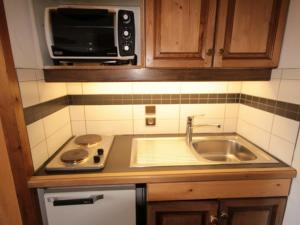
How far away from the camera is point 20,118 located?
0.84 meters

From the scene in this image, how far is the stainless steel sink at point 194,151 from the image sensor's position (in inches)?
43.4

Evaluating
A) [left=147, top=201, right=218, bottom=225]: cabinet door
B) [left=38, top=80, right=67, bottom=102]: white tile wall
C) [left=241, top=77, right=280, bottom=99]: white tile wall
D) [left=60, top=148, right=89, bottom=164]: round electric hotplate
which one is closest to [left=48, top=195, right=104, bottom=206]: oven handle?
[left=60, top=148, right=89, bottom=164]: round electric hotplate

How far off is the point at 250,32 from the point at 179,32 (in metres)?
0.42

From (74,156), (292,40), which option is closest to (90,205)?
(74,156)

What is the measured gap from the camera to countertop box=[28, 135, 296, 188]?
0.93 m

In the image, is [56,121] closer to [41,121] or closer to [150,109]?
[41,121]

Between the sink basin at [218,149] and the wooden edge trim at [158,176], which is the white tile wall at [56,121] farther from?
the sink basin at [218,149]

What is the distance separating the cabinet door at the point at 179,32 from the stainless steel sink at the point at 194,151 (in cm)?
59

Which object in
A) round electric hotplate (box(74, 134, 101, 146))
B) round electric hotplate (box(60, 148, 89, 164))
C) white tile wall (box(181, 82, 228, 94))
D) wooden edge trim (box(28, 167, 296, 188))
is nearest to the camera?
wooden edge trim (box(28, 167, 296, 188))

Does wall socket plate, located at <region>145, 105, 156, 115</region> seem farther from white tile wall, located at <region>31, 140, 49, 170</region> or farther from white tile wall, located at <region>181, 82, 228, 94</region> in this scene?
white tile wall, located at <region>31, 140, 49, 170</region>

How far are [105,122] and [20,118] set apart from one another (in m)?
0.67

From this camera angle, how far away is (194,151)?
1245 mm

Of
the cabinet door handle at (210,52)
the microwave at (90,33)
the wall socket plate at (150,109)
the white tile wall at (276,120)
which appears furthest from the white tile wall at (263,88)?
the microwave at (90,33)

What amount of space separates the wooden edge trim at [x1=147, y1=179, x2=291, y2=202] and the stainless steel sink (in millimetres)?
120
